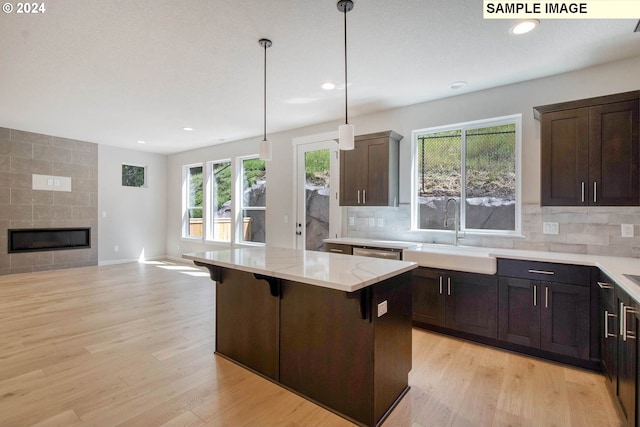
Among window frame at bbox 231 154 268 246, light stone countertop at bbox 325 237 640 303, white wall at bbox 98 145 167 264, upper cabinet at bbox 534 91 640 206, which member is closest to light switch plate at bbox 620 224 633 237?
light stone countertop at bbox 325 237 640 303

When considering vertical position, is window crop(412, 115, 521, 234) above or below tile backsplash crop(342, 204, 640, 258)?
above

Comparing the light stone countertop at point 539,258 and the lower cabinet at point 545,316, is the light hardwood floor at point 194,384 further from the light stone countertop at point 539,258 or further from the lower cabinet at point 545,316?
the light stone countertop at point 539,258

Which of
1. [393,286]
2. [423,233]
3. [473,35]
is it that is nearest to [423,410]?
[393,286]

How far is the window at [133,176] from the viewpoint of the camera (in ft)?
23.5

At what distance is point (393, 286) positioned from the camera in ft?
6.64

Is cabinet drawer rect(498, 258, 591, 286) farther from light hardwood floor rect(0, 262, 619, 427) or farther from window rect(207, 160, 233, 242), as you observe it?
window rect(207, 160, 233, 242)

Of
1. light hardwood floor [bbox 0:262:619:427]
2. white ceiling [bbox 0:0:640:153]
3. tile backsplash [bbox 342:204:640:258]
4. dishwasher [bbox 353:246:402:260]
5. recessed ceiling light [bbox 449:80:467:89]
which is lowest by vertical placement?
light hardwood floor [bbox 0:262:619:427]

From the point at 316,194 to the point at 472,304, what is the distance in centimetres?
285

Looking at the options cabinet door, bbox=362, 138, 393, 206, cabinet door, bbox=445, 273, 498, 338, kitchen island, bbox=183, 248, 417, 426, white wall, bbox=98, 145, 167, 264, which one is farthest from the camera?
white wall, bbox=98, 145, 167, 264

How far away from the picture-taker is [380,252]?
3592 mm

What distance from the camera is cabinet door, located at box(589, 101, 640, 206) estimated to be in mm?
2451

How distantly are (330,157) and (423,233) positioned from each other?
186cm

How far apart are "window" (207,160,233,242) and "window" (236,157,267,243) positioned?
0.44m

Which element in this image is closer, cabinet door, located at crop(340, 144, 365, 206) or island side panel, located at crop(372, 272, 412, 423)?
island side panel, located at crop(372, 272, 412, 423)
